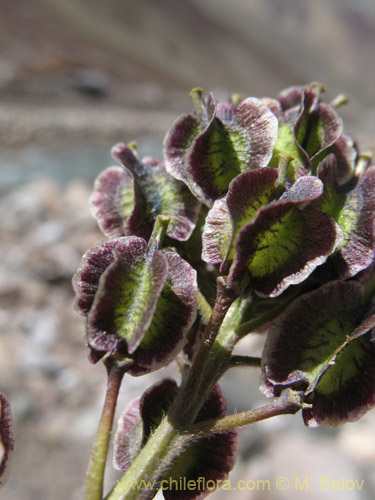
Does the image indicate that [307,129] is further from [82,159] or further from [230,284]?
[82,159]

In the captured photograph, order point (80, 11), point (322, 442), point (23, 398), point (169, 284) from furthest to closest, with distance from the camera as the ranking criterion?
point (80, 11)
point (23, 398)
point (322, 442)
point (169, 284)

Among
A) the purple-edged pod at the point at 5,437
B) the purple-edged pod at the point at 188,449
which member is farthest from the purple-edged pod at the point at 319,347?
the purple-edged pod at the point at 5,437

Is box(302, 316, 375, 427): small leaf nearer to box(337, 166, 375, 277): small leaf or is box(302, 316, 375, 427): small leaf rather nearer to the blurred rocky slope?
box(337, 166, 375, 277): small leaf

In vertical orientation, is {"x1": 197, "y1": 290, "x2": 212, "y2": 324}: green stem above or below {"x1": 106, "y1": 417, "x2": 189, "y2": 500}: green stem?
above

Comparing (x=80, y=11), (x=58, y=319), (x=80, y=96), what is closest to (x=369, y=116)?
(x=80, y=11)

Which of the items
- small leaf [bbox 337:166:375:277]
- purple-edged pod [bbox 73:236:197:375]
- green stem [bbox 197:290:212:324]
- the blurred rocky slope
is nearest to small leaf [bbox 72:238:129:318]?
purple-edged pod [bbox 73:236:197:375]

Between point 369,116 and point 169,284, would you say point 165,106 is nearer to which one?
point 369,116
